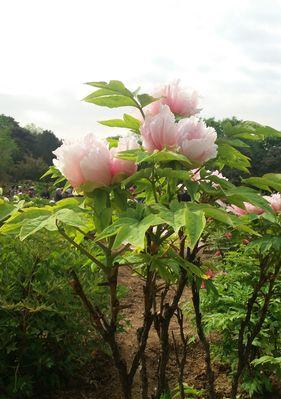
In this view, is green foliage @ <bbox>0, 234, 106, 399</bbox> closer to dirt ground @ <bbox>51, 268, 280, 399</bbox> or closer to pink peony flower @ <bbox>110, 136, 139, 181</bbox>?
dirt ground @ <bbox>51, 268, 280, 399</bbox>

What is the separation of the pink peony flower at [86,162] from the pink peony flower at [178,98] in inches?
12.9

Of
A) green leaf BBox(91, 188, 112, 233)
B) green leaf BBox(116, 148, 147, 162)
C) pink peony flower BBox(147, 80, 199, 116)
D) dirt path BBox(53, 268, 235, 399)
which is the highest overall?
pink peony flower BBox(147, 80, 199, 116)

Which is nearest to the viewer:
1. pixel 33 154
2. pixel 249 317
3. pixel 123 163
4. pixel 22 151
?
pixel 123 163

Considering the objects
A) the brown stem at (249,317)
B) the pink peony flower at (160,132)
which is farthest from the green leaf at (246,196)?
the brown stem at (249,317)

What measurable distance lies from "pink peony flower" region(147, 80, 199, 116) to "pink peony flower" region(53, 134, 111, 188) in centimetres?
33

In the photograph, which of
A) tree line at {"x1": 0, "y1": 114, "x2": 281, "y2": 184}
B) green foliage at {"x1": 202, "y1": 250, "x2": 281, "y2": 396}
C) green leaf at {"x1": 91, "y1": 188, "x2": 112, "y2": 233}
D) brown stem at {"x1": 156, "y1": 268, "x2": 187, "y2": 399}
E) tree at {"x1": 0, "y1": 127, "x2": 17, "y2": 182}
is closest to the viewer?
green leaf at {"x1": 91, "y1": 188, "x2": 112, "y2": 233}

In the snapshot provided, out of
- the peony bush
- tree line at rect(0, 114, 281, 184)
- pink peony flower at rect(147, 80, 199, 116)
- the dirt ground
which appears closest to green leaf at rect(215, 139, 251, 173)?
the peony bush

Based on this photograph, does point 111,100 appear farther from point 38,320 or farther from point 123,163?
point 38,320

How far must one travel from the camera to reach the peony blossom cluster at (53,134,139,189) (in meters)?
1.32

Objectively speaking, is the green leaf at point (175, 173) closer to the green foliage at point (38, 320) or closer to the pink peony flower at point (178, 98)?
the pink peony flower at point (178, 98)

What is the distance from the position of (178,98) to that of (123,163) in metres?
0.36

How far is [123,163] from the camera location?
4.45 ft

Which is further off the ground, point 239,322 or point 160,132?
point 160,132


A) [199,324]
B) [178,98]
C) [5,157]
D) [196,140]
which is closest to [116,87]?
[178,98]
